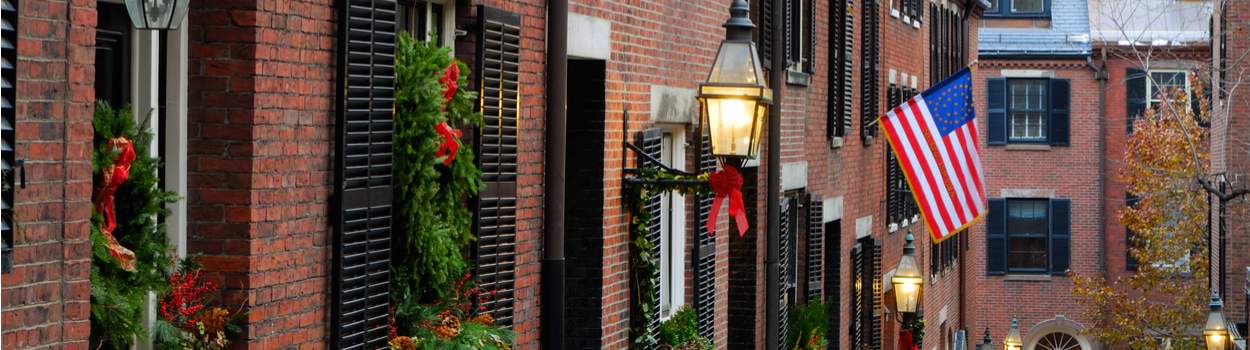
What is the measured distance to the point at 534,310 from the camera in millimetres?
10000

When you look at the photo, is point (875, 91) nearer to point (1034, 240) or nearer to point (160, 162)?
point (160, 162)

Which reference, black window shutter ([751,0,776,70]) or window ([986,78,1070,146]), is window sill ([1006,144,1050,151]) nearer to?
window ([986,78,1070,146])

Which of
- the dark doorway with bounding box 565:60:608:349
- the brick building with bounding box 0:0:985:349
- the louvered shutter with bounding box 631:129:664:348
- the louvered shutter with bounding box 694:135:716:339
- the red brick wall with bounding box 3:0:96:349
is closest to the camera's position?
the red brick wall with bounding box 3:0:96:349

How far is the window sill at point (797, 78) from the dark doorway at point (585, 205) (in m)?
6.73

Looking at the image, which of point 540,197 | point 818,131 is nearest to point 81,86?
point 540,197

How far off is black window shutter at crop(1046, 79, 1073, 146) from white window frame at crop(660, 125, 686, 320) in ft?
107

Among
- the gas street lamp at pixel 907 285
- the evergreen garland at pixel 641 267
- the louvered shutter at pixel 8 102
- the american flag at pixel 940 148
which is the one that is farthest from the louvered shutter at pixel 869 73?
the louvered shutter at pixel 8 102

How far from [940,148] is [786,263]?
75.1 inches

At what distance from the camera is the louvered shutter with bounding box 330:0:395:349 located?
7.22 metres

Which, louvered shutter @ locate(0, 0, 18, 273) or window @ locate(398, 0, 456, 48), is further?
window @ locate(398, 0, 456, 48)

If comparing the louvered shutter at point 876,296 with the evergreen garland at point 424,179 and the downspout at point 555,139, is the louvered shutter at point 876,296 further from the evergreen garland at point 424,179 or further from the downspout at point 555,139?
the evergreen garland at point 424,179

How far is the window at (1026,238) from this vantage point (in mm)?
45438

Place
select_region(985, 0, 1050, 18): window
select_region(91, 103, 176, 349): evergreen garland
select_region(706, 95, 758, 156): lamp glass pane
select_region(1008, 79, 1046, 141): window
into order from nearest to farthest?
select_region(91, 103, 176, 349): evergreen garland
select_region(706, 95, 758, 156): lamp glass pane
select_region(1008, 79, 1046, 141): window
select_region(985, 0, 1050, 18): window

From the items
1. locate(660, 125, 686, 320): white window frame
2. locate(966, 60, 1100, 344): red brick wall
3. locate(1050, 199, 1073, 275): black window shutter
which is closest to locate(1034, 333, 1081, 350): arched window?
locate(966, 60, 1100, 344): red brick wall
